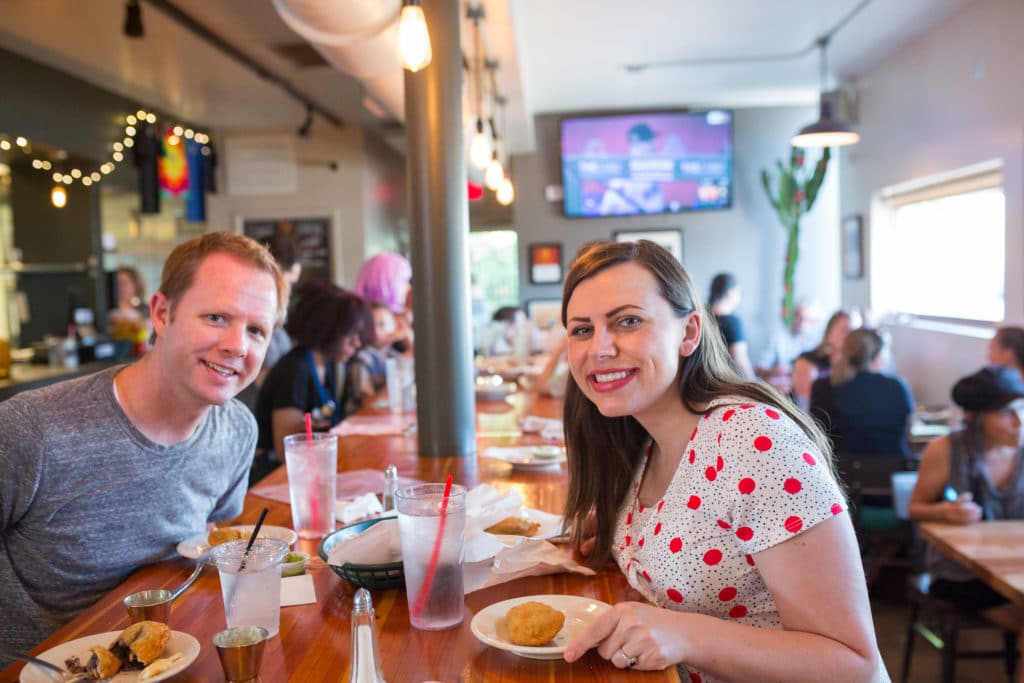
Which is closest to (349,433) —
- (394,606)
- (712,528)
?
(394,606)

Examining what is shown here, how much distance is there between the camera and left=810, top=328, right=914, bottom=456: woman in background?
410cm

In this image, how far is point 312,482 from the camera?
1796 mm

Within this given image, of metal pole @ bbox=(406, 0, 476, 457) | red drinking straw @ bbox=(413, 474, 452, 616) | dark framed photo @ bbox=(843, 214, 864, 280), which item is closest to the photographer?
red drinking straw @ bbox=(413, 474, 452, 616)

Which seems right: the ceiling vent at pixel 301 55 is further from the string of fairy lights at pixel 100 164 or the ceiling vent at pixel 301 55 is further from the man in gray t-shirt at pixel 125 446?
the man in gray t-shirt at pixel 125 446

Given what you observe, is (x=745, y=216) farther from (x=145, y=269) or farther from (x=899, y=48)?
(x=145, y=269)

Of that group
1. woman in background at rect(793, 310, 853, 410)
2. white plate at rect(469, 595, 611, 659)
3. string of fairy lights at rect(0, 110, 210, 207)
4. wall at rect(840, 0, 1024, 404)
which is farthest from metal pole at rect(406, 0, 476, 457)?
string of fairy lights at rect(0, 110, 210, 207)

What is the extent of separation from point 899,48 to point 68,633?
6937 mm

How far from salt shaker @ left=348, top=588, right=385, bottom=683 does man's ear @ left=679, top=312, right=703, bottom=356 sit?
0.75 m

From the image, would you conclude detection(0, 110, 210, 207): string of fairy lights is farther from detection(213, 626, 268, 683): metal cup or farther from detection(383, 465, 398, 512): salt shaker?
detection(213, 626, 268, 683): metal cup

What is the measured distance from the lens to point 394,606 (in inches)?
55.5

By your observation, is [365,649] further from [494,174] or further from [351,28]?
[494,174]

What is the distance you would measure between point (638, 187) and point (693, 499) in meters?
7.65

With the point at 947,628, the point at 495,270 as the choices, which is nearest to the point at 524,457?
the point at 947,628

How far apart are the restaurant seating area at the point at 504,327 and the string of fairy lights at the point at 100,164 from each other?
0.03m
